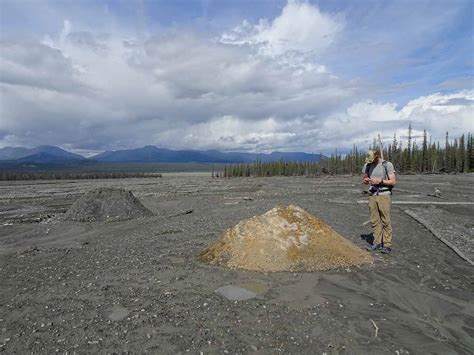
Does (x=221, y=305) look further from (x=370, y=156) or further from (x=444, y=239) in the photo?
(x=444, y=239)

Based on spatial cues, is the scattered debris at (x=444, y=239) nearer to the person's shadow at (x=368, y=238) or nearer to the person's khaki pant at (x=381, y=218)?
the person's khaki pant at (x=381, y=218)

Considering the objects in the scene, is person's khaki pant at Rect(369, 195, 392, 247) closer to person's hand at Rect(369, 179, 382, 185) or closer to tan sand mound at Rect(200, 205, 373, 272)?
person's hand at Rect(369, 179, 382, 185)

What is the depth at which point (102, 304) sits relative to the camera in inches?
265

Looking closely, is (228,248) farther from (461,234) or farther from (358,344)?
(461,234)

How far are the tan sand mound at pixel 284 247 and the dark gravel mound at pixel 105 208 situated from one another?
10.4 metres

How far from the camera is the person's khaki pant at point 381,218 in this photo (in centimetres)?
935

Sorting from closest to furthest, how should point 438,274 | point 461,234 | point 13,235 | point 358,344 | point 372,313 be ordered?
point 358,344 → point 372,313 → point 438,274 → point 461,234 → point 13,235

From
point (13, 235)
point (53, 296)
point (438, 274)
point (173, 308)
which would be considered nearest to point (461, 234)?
point (438, 274)

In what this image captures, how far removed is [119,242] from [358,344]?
31.6 feet

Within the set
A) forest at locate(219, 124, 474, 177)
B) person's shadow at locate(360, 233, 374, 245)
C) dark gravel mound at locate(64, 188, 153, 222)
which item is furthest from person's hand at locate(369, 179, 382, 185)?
forest at locate(219, 124, 474, 177)

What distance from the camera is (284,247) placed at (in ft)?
29.0

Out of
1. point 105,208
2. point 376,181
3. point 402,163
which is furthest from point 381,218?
point 402,163

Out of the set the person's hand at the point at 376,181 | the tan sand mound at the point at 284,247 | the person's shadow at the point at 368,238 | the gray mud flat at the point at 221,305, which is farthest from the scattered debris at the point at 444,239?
Result: the person's hand at the point at 376,181

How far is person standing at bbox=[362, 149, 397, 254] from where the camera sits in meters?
9.30
